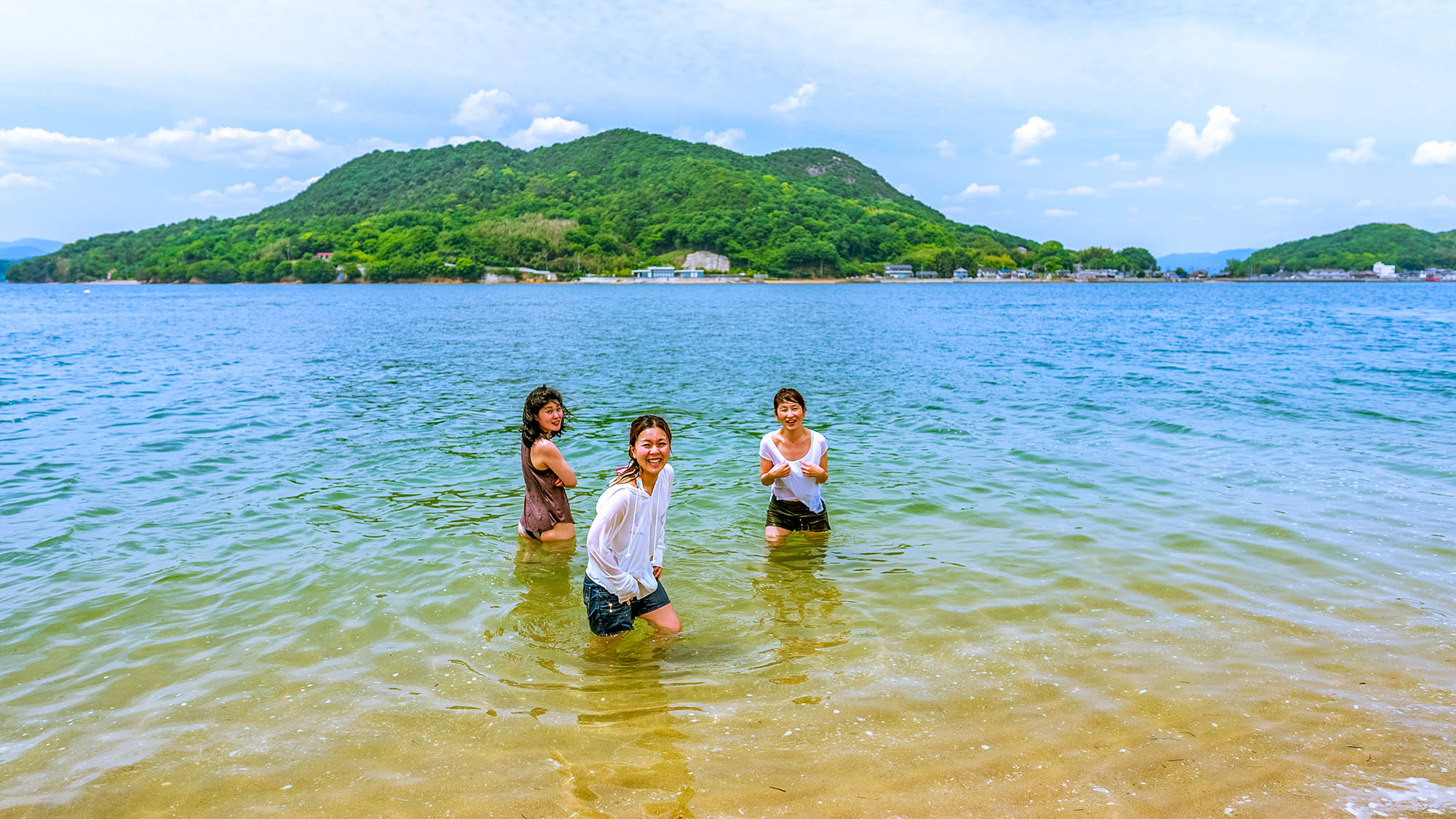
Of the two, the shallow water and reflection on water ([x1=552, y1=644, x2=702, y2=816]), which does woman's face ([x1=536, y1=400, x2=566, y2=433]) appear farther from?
reflection on water ([x1=552, y1=644, x2=702, y2=816])

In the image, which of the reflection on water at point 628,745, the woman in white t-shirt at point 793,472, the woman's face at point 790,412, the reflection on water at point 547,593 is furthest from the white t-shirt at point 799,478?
the reflection on water at point 628,745

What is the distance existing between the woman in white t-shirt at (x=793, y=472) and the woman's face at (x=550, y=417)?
210cm

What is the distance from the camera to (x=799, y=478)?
865 centimetres

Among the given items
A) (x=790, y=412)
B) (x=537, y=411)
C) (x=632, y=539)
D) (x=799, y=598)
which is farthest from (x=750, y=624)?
(x=537, y=411)

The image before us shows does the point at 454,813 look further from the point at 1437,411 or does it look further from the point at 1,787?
the point at 1437,411

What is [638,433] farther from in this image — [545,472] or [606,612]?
[545,472]

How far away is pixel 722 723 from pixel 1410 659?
16.6ft

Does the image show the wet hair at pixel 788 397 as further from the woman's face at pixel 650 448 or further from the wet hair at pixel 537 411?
the woman's face at pixel 650 448

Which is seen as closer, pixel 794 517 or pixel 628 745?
pixel 628 745

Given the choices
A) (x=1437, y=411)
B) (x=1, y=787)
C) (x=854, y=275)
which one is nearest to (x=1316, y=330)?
(x=1437, y=411)

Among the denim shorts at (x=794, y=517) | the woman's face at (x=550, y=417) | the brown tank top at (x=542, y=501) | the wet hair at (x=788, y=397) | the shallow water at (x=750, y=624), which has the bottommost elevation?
the shallow water at (x=750, y=624)

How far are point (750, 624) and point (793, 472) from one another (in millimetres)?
2205

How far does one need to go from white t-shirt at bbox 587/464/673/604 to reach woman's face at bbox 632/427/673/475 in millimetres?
180

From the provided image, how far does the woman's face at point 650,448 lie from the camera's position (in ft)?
17.9
